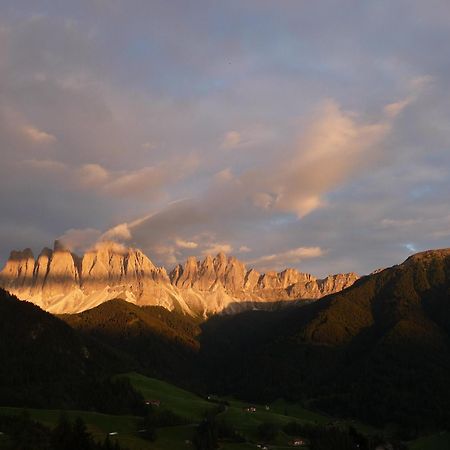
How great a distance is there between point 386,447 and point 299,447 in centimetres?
3008

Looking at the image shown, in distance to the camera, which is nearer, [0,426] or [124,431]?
[0,426]

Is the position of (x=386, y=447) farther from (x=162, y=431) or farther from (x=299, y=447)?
(x=162, y=431)

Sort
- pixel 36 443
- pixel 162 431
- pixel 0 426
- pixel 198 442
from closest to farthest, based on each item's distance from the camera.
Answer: pixel 36 443 < pixel 0 426 < pixel 198 442 < pixel 162 431

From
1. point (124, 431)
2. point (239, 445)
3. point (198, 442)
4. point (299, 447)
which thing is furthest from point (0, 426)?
point (299, 447)

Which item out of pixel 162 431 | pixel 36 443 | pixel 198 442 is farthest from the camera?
pixel 162 431

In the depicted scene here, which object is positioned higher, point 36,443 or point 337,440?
point 36,443

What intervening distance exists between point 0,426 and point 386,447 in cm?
11723

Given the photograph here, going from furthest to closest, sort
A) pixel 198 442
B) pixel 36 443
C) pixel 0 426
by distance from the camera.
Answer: pixel 198 442, pixel 0 426, pixel 36 443

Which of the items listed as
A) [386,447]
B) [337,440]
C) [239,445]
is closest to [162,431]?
[239,445]

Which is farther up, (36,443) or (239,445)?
(36,443)

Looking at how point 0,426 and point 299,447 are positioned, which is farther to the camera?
point 299,447

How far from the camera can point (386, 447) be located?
597 feet

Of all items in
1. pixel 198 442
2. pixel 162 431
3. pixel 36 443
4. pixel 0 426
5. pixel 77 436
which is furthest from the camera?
pixel 162 431

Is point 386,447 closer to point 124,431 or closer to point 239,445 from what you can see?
point 239,445
